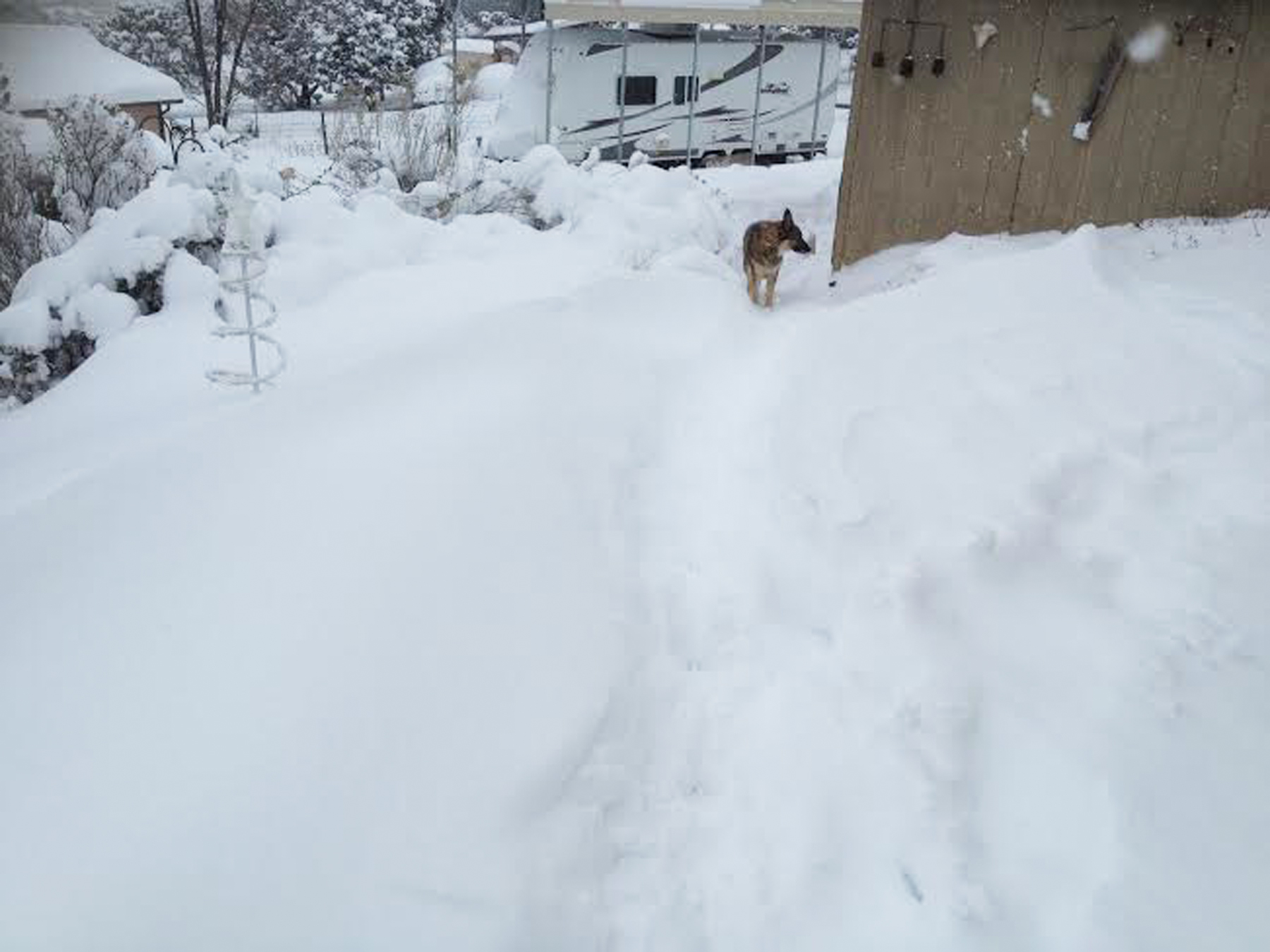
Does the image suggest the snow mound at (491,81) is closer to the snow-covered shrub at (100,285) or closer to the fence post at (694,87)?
the fence post at (694,87)

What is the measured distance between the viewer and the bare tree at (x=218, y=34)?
21906 mm

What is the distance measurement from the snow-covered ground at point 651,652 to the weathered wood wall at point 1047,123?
9.36 ft

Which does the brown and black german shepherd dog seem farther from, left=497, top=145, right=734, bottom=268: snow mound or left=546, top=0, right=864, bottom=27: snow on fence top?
left=546, top=0, right=864, bottom=27: snow on fence top

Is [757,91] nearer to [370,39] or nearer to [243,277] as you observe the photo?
[243,277]

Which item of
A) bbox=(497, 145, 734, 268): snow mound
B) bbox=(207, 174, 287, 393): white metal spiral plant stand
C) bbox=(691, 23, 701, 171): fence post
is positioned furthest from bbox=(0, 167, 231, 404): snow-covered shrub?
bbox=(691, 23, 701, 171): fence post

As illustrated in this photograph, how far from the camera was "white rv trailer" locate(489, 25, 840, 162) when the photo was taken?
16781 millimetres

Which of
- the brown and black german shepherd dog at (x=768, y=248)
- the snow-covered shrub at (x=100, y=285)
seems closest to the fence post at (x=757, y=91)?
the brown and black german shepherd dog at (x=768, y=248)

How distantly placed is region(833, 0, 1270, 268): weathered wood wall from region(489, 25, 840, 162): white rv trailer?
900cm

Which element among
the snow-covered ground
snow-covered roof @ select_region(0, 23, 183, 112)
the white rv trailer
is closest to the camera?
the snow-covered ground

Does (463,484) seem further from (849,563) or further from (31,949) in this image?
(31,949)

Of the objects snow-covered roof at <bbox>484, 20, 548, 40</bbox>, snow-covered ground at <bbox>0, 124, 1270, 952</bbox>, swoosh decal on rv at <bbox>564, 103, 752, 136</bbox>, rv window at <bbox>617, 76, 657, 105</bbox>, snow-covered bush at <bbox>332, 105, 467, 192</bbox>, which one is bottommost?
snow-covered ground at <bbox>0, 124, 1270, 952</bbox>

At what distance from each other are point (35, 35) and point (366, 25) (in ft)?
74.1

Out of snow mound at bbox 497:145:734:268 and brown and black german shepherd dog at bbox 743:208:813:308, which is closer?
brown and black german shepherd dog at bbox 743:208:813:308

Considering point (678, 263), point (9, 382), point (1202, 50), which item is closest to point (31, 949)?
point (9, 382)
